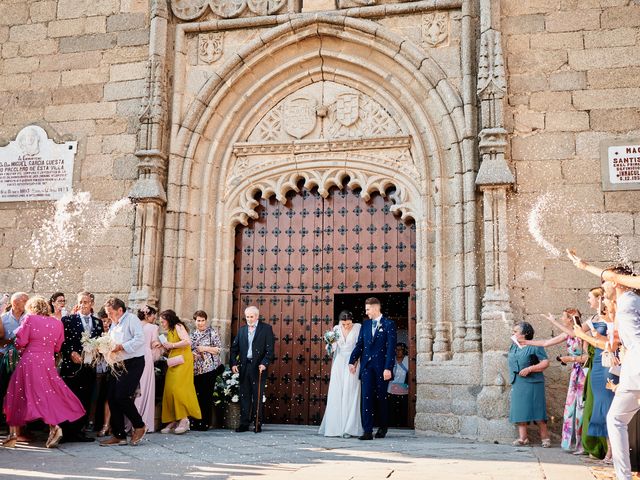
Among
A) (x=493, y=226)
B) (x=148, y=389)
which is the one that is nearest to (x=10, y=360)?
(x=148, y=389)

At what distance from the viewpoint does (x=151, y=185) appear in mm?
8977

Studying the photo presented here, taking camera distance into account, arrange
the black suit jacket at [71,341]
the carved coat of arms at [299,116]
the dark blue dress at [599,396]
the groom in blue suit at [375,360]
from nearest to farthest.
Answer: the dark blue dress at [599,396], the black suit jacket at [71,341], the groom in blue suit at [375,360], the carved coat of arms at [299,116]

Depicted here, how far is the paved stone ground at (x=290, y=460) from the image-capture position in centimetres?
483

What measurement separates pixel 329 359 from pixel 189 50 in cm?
447

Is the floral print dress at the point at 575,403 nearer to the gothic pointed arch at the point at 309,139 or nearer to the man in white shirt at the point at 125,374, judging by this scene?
the gothic pointed arch at the point at 309,139

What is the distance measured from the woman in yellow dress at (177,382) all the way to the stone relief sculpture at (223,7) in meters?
4.10

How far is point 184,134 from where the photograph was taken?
930 centimetres

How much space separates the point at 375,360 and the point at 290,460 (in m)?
2.30

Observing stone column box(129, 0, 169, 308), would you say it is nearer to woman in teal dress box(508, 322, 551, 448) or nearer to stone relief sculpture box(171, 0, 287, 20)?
stone relief sculpture box(171, 0, 287, 20)

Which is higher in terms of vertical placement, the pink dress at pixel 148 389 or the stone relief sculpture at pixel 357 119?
the stone relief sculpture at pixel 357 119

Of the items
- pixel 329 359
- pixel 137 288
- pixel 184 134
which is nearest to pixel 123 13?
pixel 184 134

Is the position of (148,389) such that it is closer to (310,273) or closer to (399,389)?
(310,273)

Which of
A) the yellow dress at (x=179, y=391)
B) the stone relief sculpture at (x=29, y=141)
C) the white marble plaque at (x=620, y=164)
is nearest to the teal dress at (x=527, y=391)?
the white marble plaque at (x=620, y=164)

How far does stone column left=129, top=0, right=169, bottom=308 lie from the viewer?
8.90 metres
